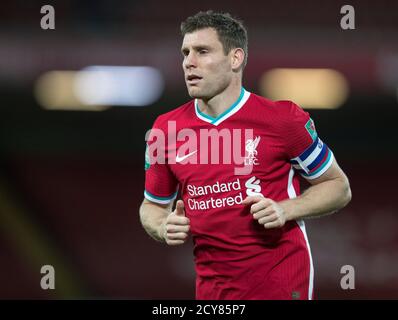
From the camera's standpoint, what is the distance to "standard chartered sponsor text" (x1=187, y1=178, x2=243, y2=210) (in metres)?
3.18

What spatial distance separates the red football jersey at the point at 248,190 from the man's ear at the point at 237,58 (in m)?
0.16

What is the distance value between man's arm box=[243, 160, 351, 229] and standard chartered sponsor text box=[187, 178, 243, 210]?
0.12 meters

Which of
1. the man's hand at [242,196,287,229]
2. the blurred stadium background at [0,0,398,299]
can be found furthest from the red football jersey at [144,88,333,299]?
the blurred stadium background at [0,0,398,299]

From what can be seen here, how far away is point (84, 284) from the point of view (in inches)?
356

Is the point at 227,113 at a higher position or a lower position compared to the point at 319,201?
higher

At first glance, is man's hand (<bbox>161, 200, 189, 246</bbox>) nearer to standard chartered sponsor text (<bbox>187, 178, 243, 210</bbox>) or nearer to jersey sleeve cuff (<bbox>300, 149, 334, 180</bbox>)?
standard chartered sponsor text (<bbox>187, 178, 243, 210</bbox>)

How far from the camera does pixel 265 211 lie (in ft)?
9.58

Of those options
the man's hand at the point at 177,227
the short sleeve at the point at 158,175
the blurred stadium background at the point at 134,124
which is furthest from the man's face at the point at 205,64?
the blurred stadium background at the point at 134,124

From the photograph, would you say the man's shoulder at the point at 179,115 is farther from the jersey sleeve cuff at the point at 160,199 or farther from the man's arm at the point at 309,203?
the man's arm at the point at 309,203

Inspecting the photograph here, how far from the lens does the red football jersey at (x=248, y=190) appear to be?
3.17 meters

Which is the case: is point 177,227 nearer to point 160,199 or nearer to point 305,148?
point 160,199

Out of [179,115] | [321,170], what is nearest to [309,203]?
[321,170]

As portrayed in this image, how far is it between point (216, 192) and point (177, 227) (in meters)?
0.30

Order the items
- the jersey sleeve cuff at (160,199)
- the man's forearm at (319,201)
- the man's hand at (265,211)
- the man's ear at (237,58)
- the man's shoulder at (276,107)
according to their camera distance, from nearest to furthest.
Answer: the man's hand at (265,211)
the man's forearm at (319,201)
the man's shoulder at (276,107)
the man's ear at (237,58)
the jersey sleeve cuff at (160,199)
